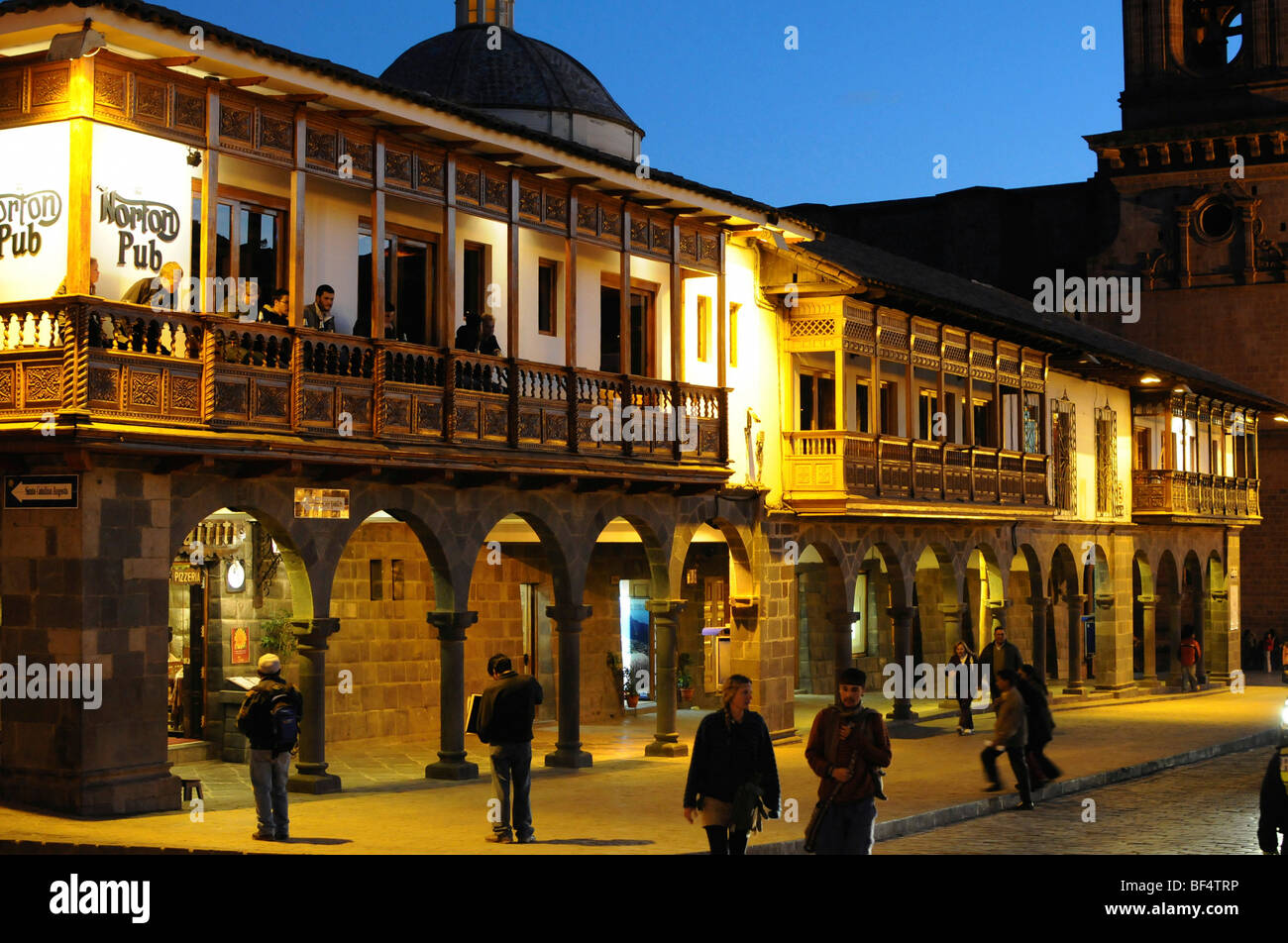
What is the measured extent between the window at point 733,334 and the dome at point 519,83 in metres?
7.02

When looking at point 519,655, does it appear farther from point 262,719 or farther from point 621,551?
point 262,719

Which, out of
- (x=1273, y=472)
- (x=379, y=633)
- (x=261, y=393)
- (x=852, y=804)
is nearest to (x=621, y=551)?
(x=379, y=633)

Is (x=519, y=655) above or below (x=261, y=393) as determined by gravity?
below

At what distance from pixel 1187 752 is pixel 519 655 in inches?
398

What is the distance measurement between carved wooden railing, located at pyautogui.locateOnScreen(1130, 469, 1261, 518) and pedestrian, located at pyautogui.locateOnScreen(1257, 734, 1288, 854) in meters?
29.6

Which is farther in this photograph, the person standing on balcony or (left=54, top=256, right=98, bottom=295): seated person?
the person standing on balcony

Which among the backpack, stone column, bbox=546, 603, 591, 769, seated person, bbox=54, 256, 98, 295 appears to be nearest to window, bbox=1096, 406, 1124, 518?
stone column, bbox=546, 603, 591, 769

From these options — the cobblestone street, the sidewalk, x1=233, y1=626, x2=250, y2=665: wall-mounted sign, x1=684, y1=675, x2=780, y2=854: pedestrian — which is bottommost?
the cobblestone street

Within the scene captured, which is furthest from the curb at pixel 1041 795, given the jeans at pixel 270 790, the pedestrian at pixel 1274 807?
the pedestrian at pixel 1274 807

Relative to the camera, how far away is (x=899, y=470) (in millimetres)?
27125

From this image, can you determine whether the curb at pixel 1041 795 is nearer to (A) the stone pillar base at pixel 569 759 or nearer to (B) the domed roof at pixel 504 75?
(A) the stone pillar base at pixel 569 759

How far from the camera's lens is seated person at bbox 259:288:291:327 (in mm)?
16719

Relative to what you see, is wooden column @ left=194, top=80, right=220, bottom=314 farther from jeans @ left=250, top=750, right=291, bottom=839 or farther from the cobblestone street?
the cobblestone street

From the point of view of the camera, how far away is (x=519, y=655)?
2731cm
